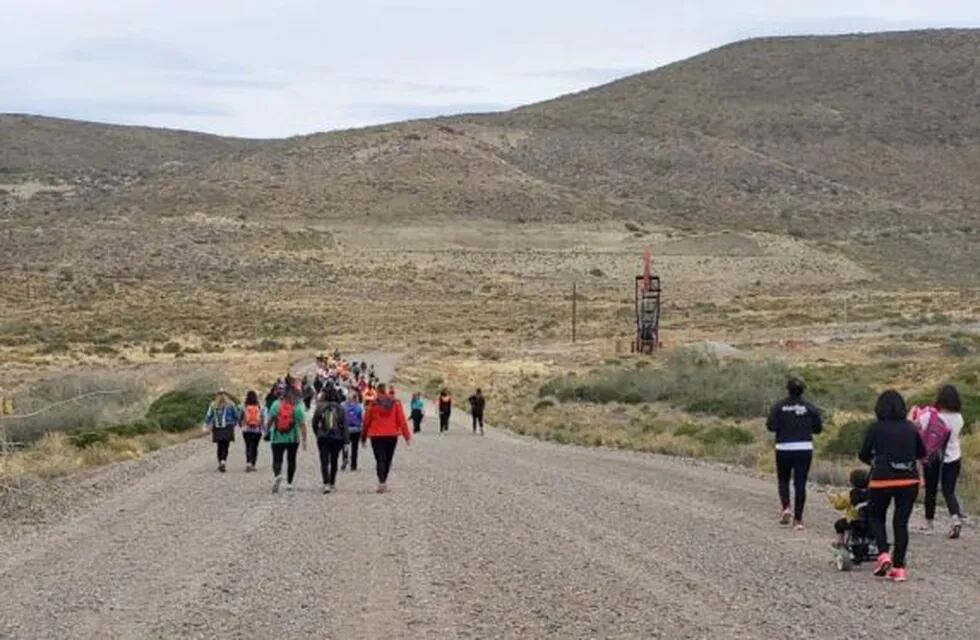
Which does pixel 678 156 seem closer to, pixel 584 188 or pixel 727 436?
pixel 584 188

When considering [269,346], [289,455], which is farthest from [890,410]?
[269,346]

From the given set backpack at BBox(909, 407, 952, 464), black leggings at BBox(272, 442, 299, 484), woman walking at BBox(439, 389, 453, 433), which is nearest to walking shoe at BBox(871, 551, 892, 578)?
backpack at BBox(909, 407, 952, 464)

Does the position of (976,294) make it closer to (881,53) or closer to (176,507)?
(881,53)

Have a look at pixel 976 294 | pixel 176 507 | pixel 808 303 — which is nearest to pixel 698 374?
pixel 176 507

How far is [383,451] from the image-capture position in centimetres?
1939

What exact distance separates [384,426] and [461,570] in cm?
663

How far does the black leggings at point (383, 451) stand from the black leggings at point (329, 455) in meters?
0.46

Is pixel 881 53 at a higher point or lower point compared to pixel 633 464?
higher

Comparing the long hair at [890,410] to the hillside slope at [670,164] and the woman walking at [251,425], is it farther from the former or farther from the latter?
the hillside slope at [670,164]

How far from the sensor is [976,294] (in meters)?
103

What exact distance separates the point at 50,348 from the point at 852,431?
5072 cm

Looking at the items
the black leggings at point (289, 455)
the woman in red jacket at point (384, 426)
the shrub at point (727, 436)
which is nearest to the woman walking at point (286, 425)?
the black leggings at point (289, 455)

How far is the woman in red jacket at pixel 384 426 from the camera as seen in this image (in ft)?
62.9

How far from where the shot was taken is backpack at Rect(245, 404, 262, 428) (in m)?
22.5
